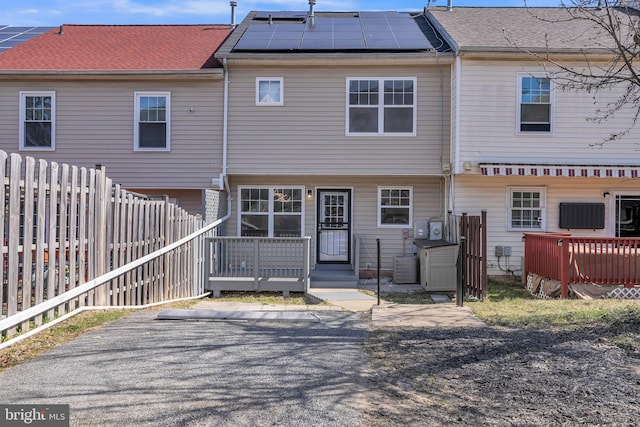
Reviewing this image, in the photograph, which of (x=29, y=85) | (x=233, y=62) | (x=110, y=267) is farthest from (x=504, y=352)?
(x=29, y=85)

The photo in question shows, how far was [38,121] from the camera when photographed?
13680 mm

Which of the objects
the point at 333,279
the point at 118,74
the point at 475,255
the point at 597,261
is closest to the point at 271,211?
the point at 333,279

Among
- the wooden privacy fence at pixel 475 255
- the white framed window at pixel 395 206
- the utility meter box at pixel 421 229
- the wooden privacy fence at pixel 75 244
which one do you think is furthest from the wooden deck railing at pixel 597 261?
the wooden privacy fence at pixel 75 244

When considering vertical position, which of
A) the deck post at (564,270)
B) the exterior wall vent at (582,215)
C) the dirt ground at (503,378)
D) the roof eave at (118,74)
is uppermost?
the roof eave at (118,74)

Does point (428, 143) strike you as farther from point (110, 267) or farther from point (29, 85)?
point (29, 85)

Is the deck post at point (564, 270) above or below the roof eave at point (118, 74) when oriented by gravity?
below

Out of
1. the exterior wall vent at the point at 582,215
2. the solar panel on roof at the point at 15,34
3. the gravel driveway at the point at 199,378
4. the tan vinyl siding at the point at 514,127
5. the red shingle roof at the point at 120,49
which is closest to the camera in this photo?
the gravel driveway at the point at 199,378

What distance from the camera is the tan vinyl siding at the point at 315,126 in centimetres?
1341

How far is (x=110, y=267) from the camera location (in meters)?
7.52

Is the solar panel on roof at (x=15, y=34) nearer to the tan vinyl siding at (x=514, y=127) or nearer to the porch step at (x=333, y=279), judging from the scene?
the porch step at (x=333, y=279)

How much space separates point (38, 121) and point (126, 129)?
2.26 m

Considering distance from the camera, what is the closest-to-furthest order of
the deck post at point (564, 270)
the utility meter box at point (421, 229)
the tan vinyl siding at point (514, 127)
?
the deck post at point (564, 270) < the tan vinyl siding at point (514, 127) < the utility meter box at point (421, 229)

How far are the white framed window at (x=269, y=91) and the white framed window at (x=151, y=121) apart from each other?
2.33 metres

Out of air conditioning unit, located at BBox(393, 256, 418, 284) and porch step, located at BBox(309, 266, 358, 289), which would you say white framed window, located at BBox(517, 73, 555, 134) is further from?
porch step, located at BBox(309, 266, 358, 289)
